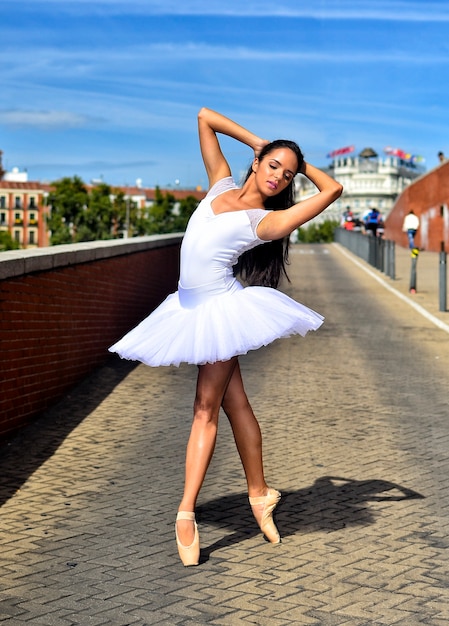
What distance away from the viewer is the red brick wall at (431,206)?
167 ft

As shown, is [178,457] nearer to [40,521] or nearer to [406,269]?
[40,521]

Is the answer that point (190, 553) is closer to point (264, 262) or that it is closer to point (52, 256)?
point (264, 262)

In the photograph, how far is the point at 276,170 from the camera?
5.29 meters

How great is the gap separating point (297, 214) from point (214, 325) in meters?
0.66

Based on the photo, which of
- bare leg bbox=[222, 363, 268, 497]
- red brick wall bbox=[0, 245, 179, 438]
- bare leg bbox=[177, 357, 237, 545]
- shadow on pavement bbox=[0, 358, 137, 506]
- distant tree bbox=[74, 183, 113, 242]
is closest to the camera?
bare leg bbox=[177, 357, 237, 545]

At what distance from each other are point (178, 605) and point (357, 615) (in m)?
0.71

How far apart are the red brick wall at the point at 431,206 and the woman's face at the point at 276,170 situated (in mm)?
43100

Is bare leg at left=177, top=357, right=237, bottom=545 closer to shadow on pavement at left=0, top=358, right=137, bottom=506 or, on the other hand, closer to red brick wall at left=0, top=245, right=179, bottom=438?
shadow on pavement at left=0, top=358, right=137, bottom=506

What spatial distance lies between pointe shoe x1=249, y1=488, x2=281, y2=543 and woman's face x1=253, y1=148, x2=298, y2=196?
149 centimetres

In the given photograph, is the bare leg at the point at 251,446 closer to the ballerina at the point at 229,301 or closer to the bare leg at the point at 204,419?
the ballerina at the point at 229,301

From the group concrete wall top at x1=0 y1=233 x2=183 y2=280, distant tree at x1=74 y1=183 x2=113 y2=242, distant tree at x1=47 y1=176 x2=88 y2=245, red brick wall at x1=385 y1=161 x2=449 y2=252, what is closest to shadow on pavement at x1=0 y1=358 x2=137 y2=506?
concrete wall top at x1=0 y1=233 x2=183 y2=280

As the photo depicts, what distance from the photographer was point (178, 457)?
7.88m

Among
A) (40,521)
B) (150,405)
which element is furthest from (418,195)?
(40,521)

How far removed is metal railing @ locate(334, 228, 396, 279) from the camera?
106 ft
